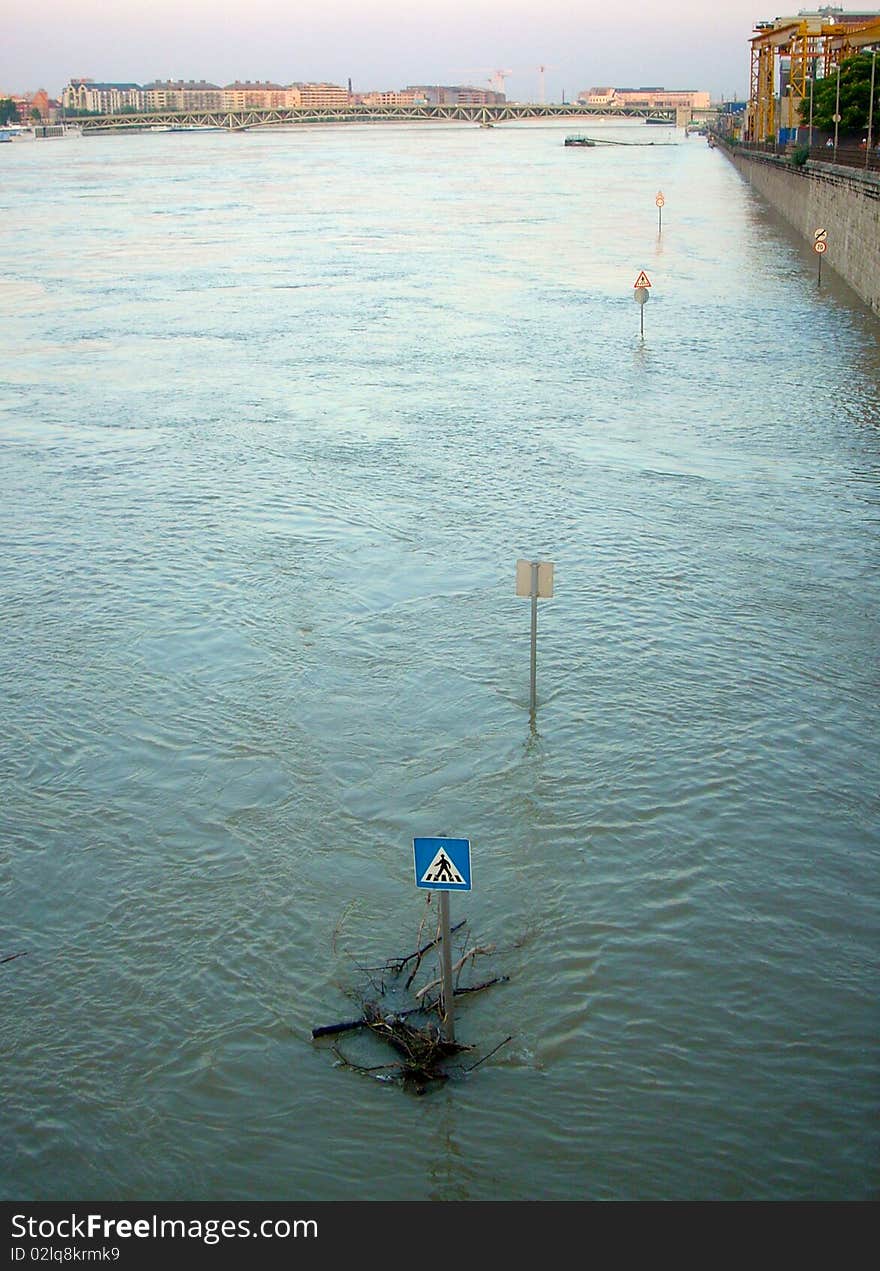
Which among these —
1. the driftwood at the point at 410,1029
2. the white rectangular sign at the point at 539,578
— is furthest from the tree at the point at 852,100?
the driftwood at the point at 410,1029

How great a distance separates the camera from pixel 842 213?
40531mm

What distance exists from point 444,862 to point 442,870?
0.15ft

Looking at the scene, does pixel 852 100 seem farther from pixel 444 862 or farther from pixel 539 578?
pixel 444 862

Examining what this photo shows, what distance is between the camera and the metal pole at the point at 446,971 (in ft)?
25.4

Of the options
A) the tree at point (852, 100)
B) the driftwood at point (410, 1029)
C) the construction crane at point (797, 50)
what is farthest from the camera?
the construction crane at point (797, 50)

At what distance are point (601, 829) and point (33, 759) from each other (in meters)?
5.02

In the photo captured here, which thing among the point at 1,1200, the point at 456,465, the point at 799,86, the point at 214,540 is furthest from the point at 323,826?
the point at 799,86

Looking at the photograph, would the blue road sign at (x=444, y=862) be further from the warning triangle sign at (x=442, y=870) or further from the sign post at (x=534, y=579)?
the sign post at (x=534, y=579)

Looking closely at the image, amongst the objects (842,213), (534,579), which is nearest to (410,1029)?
(534,579)

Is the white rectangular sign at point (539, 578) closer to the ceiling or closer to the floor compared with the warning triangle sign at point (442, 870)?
closer to the ceiling

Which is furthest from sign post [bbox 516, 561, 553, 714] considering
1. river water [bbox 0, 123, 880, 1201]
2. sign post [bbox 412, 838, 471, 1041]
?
sign post [bbox 412, 838, 471, 1041]

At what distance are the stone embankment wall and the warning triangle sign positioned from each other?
96.1ft

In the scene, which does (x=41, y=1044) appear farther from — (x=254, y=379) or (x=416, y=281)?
(x=416, y=281)

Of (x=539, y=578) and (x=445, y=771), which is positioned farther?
(x=445, y=771)
